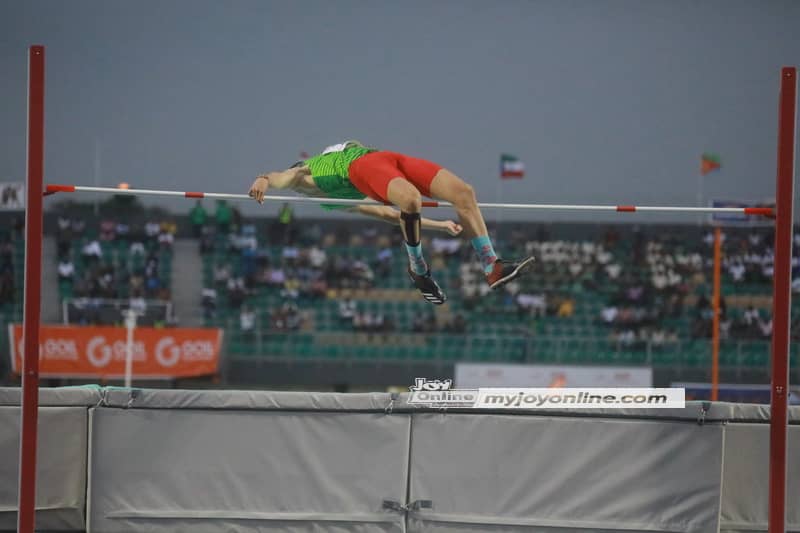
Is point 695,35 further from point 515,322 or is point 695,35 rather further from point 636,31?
point 515,322

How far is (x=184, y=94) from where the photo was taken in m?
15.8

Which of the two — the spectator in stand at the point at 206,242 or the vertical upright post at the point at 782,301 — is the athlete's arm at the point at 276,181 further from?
the spectator in stand at the point at 206,242

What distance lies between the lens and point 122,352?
14406 millimetres

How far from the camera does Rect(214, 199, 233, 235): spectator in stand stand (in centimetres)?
1571

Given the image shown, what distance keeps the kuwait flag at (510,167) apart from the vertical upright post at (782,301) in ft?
36.7

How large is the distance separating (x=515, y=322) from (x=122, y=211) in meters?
6.86

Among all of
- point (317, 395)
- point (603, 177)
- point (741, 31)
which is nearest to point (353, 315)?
point (603, 177)

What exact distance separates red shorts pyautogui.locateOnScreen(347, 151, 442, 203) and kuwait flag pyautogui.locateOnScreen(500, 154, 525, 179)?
1092cm

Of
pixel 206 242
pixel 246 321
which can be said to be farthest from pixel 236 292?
pixel 206 242

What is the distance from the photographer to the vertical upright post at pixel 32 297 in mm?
4324

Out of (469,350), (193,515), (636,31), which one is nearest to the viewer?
(193,515)

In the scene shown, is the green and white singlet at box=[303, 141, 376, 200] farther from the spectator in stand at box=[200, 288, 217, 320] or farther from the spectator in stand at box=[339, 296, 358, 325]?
the spectator in stand at box=[200, 288, 217, 320]

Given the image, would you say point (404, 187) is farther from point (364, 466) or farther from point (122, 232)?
point (122, 232)

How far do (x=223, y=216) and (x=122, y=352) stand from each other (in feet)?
9.35
